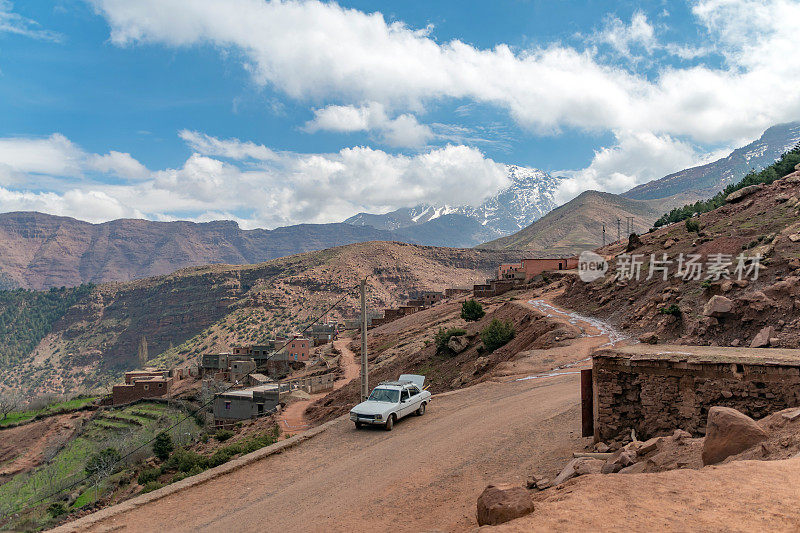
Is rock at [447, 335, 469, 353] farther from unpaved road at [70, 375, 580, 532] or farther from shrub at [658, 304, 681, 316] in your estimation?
unpaved road at [70, 375, 580, 532]

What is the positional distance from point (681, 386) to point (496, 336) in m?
21.7

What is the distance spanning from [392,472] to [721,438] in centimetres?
665

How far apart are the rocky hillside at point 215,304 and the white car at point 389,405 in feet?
299

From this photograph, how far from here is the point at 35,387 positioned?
116 metres

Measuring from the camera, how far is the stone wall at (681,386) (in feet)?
27.3

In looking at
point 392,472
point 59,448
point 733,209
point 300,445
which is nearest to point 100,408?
point 59,448

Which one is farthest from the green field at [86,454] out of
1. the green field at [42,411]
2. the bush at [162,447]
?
the green field at [42,411]

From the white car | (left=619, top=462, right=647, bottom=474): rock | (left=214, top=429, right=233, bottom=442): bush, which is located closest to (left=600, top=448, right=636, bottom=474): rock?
(left=619, top=462, right=647, bottom=474): rock

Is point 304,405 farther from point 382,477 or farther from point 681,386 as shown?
point 681,386

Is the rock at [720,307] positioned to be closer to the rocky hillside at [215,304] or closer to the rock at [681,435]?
the rock at [681,435]

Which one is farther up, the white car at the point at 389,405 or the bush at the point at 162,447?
the white car at the point at 389,405

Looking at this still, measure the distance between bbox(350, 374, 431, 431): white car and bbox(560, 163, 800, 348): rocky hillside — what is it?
37.0 feet

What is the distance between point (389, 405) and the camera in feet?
49.0

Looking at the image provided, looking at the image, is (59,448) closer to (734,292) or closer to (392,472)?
(392,472)
